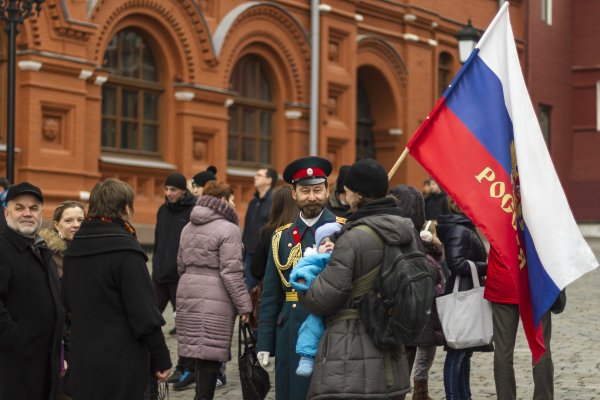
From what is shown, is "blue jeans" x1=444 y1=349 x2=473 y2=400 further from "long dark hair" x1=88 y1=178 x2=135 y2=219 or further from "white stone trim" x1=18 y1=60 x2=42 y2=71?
"white stone trim" x1=18 y1=60 x2=42 y2=71

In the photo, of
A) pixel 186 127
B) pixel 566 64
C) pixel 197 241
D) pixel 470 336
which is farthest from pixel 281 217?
pixel 566 64

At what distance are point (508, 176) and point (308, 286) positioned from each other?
2.25 m

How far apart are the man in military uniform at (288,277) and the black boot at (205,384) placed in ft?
6.93

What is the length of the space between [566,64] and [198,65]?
17021 mm

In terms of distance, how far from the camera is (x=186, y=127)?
68.9 feet

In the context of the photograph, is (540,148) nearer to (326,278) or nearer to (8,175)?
(326,278)

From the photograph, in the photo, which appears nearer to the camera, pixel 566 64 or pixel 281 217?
pixel 281 217

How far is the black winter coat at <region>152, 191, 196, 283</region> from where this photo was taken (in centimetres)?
1152

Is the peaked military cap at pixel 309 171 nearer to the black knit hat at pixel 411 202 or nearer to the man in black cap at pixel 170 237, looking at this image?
the black knit hat at pixel 411 202

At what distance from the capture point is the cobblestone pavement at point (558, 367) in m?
10.1

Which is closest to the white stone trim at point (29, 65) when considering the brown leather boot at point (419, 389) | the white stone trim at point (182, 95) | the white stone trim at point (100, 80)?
the white stone trim at point (100, 80)

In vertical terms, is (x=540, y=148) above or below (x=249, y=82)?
below

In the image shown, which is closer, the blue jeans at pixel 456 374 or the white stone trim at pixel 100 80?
the blue jeans at pixel 456 374

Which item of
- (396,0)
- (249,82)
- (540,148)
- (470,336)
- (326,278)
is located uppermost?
(396,0)
